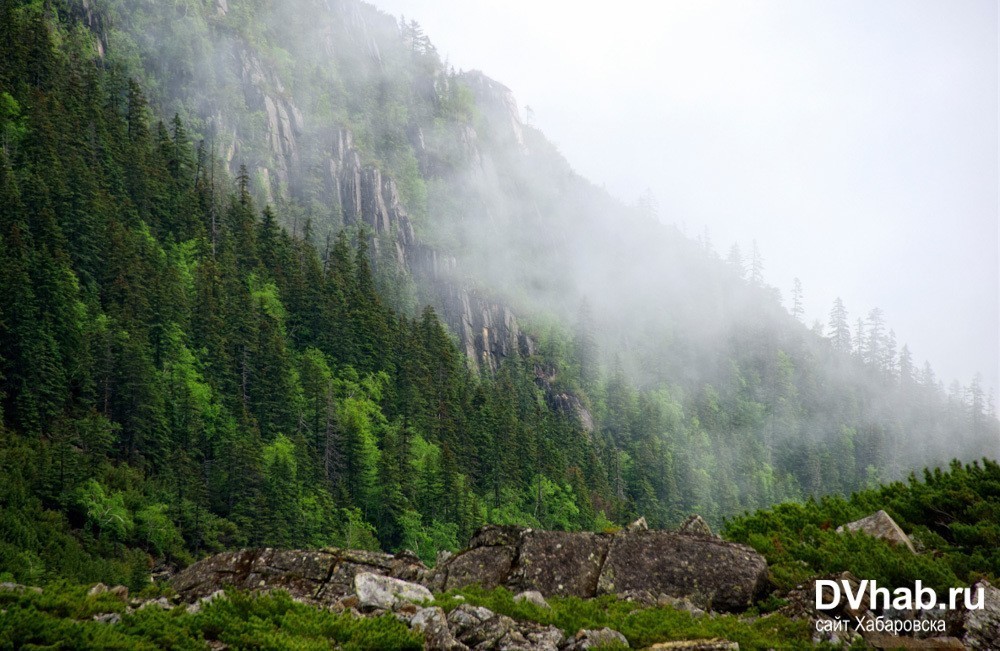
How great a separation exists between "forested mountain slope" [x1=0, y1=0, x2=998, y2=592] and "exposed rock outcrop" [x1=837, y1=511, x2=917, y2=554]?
32.2 meters

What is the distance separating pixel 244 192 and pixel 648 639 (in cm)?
9452

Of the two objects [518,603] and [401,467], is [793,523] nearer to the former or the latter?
[518,603]

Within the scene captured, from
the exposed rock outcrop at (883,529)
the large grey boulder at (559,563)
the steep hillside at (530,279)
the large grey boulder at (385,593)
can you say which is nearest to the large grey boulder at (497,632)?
the large grey boulder at (385,593)

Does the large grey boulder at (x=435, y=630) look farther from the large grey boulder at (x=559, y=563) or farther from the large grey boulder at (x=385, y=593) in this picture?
the large grey boulder at (x=559, y=563)

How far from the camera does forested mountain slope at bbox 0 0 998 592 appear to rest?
51438 millimetres

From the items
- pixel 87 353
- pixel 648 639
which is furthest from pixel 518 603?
pixel 87 353

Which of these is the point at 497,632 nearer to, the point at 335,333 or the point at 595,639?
the point at 595,639

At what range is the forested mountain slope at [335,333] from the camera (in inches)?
2025

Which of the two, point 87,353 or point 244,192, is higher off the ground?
point 244,192

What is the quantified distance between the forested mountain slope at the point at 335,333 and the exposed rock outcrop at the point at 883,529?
32.2 meters

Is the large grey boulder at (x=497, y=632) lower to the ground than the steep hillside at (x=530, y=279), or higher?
lower

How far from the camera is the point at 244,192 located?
301 ft

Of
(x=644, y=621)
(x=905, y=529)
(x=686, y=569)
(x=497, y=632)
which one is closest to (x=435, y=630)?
(x=497, y=632)

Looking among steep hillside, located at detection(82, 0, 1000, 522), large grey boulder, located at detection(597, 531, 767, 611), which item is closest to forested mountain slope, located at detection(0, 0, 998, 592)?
steep hillside, located at detection(82, 0, 1000, 522)
